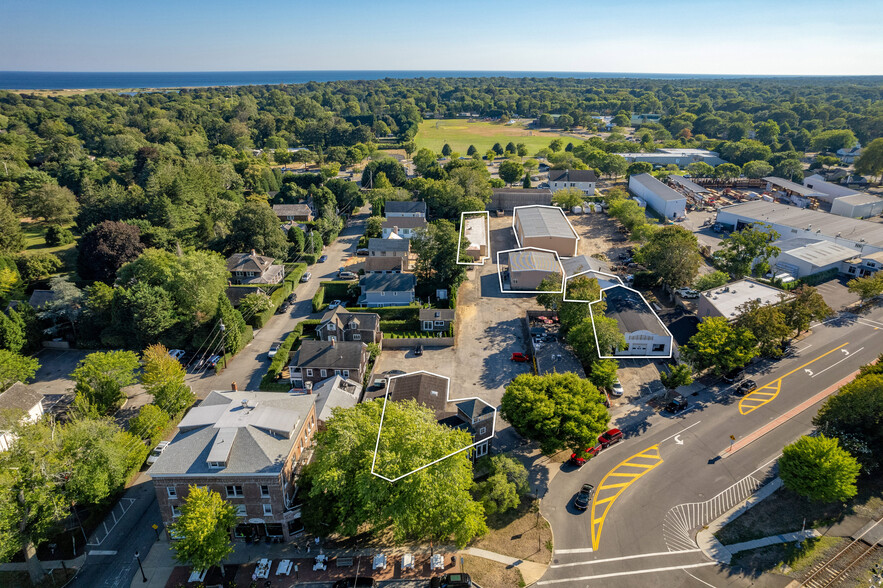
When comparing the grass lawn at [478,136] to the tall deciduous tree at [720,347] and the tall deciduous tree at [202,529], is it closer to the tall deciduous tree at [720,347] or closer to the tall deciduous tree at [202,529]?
the tall deciduous tree at [720,347]

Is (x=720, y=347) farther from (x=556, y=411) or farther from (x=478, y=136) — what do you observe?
(x=478, y=136)

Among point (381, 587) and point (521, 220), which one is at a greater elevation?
point (521, 220)

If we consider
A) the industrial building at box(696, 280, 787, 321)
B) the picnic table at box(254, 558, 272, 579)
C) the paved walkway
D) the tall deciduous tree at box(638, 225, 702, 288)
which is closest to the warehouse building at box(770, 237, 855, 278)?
the industrial building at box(696, 280, 787, 321)

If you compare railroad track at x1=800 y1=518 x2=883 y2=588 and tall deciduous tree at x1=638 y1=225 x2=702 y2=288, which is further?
tall deciduous tree at x1=638 y1=225 x2=702 y2=288

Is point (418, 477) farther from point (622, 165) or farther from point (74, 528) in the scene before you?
point (622, 165)

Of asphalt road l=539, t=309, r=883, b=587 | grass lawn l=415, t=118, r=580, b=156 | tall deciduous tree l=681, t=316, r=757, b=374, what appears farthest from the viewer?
grass lawn l=415, t=118, r=580, b=156

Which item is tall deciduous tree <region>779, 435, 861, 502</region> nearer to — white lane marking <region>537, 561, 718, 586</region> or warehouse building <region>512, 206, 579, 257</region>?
white lane marking <region>537, 561, 718, 586</region>

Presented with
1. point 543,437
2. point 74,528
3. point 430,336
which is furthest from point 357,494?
point 430,336

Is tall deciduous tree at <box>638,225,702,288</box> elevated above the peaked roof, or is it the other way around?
tall deciduous tree at <box>638,225,702,288</box>
